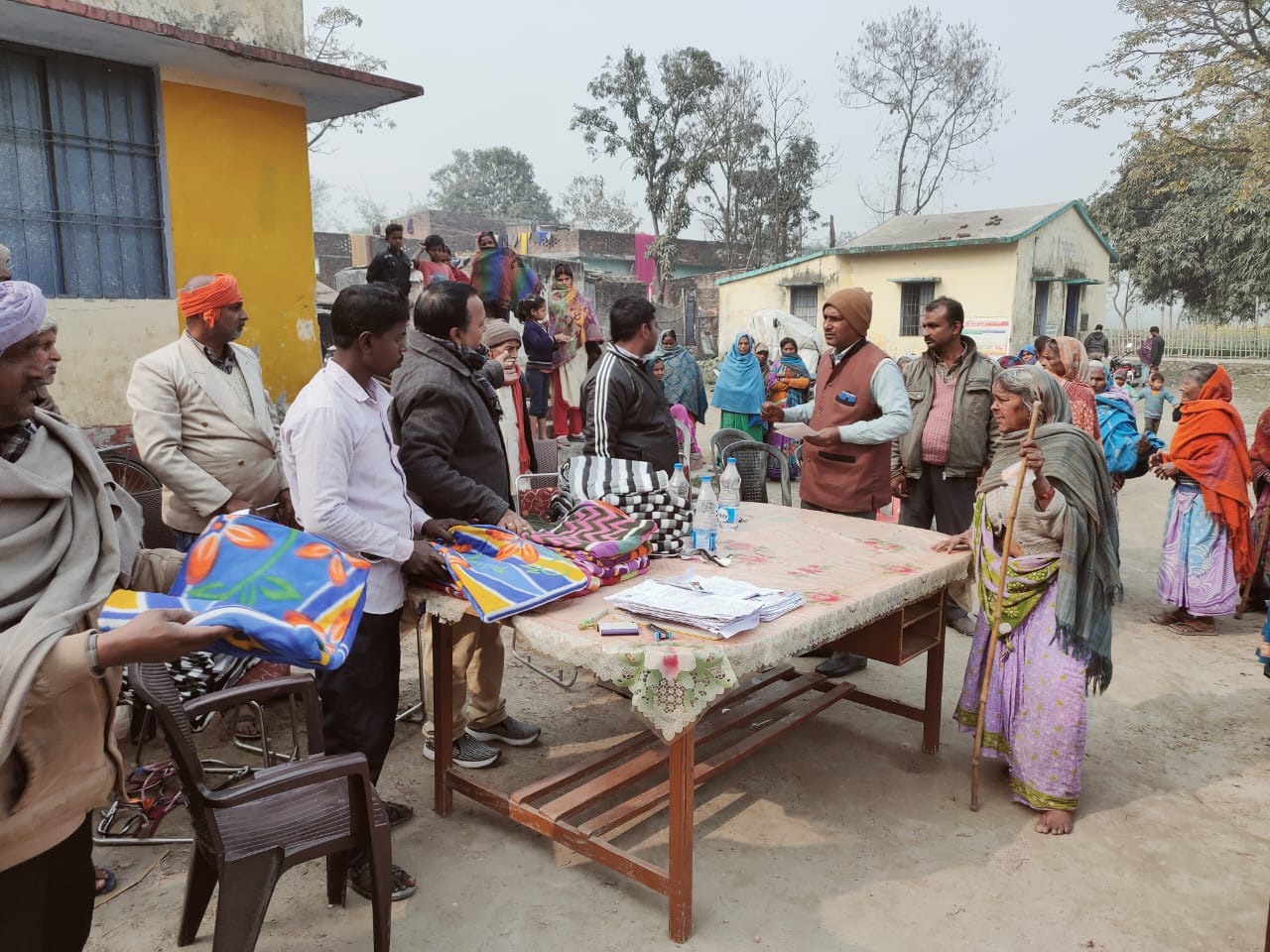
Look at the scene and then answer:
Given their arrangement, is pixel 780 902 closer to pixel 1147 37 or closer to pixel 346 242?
pixel 1147 37

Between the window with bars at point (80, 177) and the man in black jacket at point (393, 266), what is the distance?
2.11 m

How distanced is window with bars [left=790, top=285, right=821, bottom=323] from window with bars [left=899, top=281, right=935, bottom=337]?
2.26 meters

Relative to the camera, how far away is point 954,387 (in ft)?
16.2

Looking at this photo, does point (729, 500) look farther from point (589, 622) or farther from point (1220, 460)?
point (1220, 460)

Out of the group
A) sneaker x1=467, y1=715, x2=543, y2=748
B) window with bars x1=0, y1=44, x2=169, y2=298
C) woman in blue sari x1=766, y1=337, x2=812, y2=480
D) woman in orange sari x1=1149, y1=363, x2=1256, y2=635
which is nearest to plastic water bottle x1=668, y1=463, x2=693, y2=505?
sneaker x1=467, y1=715, x2=543, y2=748

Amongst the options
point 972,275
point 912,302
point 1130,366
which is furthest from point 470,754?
point 1130,366

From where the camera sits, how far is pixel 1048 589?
3359mm

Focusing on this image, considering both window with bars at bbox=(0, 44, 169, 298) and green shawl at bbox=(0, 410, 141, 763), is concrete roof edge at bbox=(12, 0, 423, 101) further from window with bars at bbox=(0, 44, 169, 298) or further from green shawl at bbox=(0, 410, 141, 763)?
green shawl at bbox=(0, 410, 141, 763)

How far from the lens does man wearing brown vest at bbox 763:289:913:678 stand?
173 inches

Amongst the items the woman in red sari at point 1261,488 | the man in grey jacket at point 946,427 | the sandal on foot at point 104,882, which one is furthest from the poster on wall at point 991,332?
the sandal on foot at point 104,882

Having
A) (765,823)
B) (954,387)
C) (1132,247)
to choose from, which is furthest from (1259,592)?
(1132,247)

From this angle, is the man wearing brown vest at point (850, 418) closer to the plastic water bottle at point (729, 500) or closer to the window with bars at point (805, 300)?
the plastic water bottle at point (729, 500)

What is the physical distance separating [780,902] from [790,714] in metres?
1.05

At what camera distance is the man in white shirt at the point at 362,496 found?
102 inches
